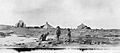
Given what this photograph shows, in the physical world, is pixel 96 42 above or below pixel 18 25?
below

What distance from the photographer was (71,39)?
4419 centimetres

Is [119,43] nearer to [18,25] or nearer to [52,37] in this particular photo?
[52,37]

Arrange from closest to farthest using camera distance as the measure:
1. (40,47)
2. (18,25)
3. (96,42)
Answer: (40,47) → (96,42) → (18,25)

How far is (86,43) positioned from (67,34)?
515 cm

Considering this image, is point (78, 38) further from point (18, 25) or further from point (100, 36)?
point (18, 25)

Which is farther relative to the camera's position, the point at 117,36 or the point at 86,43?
the point at 117,36

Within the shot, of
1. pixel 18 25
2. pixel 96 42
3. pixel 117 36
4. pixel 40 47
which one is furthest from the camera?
pixel 18 25

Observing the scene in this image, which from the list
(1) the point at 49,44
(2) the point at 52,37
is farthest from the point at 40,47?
(2) the point at 52,37

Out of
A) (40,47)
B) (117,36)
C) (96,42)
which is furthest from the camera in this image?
(117,36)

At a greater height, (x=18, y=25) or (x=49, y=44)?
(x=18, y=25)

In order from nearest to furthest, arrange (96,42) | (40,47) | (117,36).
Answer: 1. (40,47)
2. (96,42)
3. (117,36)

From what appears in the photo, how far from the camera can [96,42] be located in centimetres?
4291

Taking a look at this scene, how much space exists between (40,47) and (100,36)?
508 inches

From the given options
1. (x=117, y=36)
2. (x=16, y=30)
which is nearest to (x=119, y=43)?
(x=117, y=36)
